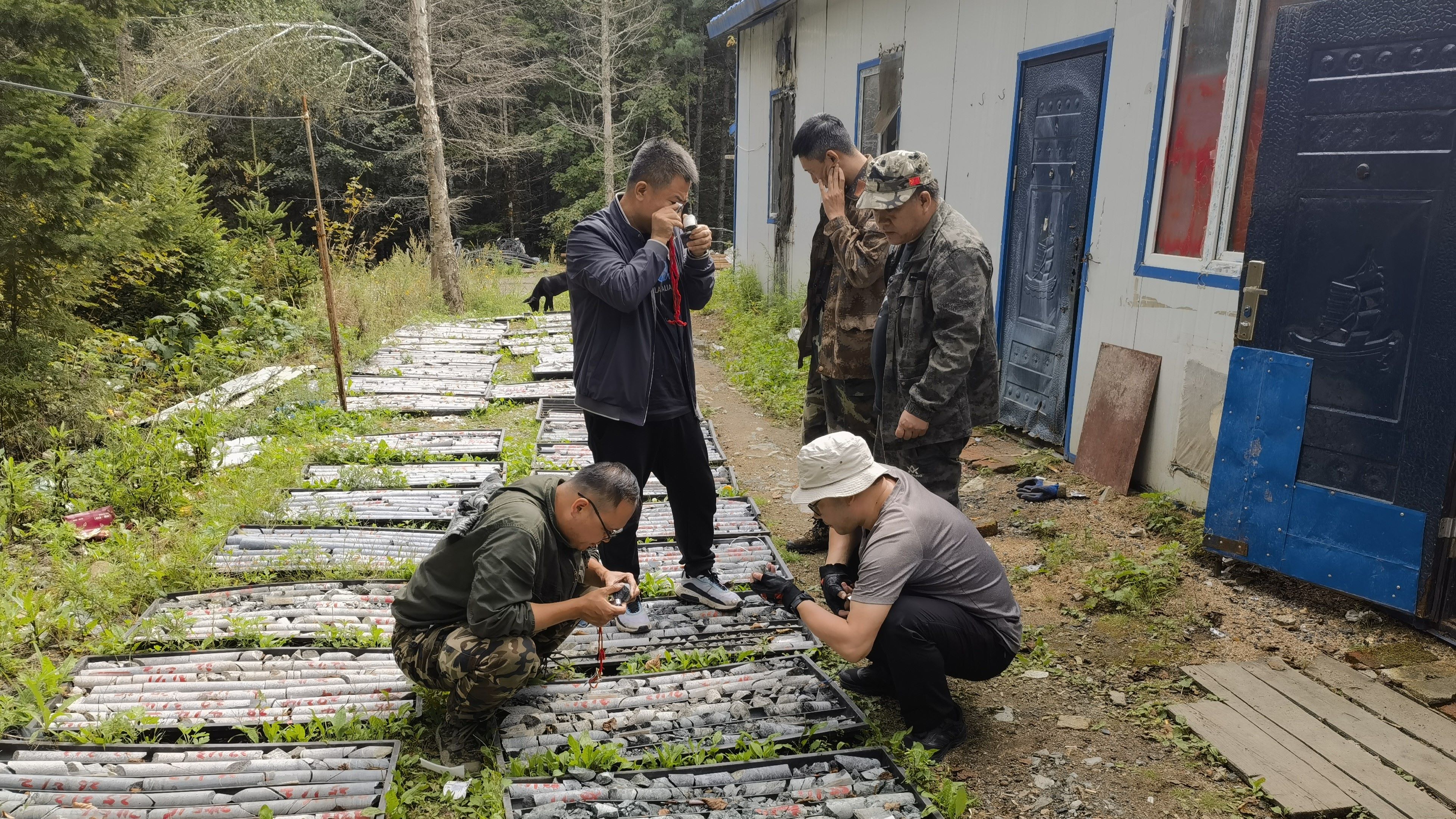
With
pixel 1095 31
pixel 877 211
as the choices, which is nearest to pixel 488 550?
pixel 877 211

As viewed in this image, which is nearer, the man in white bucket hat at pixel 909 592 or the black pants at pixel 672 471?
the man in white bucket hat at pixel 909 592

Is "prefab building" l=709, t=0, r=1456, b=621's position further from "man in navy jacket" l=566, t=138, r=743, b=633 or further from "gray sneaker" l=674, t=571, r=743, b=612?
"man in navy jacket" l=566, t=138, r=743, b=633

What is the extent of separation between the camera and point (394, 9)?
21.8m

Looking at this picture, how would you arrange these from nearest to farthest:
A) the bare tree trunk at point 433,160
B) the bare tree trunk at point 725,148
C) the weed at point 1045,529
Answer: the weed at point 1045,529, the bare tree trunk at point 433,160, the bare tree trunk at point 725,148

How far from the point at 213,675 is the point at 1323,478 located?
473cm

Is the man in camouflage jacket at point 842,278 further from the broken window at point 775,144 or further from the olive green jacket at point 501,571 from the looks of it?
the broken window at point 775,144

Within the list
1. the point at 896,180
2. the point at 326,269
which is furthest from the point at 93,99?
the point at 896,180

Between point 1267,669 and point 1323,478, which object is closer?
point 1267,669

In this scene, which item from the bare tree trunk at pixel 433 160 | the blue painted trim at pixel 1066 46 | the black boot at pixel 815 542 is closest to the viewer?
the black boot at pixel 815 542

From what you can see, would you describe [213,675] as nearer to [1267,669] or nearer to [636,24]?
[1267,669]

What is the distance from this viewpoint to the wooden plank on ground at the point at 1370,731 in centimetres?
285

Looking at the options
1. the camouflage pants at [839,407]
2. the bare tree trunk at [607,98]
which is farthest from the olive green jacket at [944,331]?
the bare tree trunk at [607,98]

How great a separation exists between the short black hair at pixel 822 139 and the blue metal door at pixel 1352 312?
1.92 meters

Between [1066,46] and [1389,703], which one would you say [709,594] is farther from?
[1066,46]
